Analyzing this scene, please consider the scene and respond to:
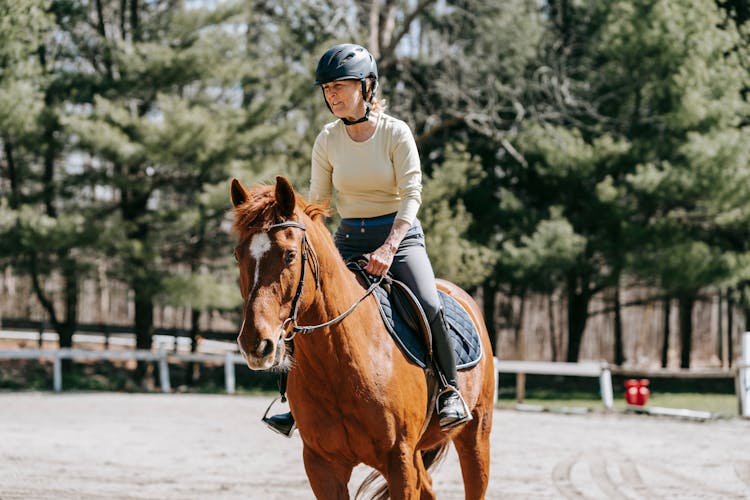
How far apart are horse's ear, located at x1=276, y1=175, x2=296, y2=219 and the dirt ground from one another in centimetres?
467

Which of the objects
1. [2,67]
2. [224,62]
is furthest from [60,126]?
[224,62]

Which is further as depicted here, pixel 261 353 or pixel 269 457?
pixel 269 457

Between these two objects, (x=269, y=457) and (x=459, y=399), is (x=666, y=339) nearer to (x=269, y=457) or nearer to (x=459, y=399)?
(x=269, y=457)

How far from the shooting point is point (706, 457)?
11.3 metres

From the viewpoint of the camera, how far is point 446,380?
516 cm

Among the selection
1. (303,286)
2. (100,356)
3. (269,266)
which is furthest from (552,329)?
(269,266)

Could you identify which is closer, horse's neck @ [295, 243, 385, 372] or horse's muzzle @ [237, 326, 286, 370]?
horse's muzzle @ [237, 326, 286, 370]

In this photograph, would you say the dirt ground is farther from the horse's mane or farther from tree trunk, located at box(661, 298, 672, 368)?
tree trunk, located at box(661, 298, 672, 368)

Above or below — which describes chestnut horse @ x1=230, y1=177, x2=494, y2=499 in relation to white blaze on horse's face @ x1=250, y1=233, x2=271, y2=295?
below

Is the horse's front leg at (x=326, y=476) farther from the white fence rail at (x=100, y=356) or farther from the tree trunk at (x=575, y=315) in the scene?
the tree trunk at (x=575, y=315)

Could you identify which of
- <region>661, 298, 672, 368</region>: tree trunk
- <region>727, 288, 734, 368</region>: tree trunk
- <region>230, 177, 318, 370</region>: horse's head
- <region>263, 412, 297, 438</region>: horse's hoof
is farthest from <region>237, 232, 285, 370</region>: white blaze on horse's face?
<region>727, 288, 734, 368</region>: tree trunk

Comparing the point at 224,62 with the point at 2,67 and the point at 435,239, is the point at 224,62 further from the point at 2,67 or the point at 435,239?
the point at 435,239

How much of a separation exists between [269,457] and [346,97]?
23.5 ft

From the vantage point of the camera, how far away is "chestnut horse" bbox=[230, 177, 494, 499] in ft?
13.3
